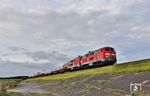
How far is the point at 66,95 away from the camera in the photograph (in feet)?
137

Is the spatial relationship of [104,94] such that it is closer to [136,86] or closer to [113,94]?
[113,94]

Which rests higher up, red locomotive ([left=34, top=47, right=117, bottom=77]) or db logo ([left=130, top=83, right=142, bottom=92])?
red locomotive ([left=34, top=47, right=117, bottom=77])

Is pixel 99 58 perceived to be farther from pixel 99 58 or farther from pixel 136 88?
pixel 136 88

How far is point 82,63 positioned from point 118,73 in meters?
44.1

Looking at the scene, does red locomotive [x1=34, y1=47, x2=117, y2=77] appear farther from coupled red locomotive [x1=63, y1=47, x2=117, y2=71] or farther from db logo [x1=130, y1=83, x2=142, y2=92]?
db logo [x1=130, y1=83, x2=142, y2=92]

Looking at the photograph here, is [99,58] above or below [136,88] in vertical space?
above

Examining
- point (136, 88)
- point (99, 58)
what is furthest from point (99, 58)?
point (136, 88)

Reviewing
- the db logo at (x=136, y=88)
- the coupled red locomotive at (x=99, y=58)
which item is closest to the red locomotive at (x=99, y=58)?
the coupled red locomotive at (x=99, y=58)

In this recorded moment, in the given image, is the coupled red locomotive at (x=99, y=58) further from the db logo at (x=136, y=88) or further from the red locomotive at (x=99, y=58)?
A: the db logo at (x=136, y=88)

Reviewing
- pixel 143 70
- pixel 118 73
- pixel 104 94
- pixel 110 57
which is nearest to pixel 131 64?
pixel 118 73

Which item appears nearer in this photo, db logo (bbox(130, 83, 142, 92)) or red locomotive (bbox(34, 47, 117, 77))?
db logo (bbox(130, 83, 142, 92))

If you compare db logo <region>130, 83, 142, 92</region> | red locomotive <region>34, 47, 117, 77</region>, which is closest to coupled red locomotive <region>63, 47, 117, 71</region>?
red locomotive <region>34, 47, 117, 77</region>

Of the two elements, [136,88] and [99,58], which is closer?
[136,88]

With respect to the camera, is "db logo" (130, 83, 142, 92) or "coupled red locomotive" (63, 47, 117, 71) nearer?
"db logo" (130, 83, 142, 92)
